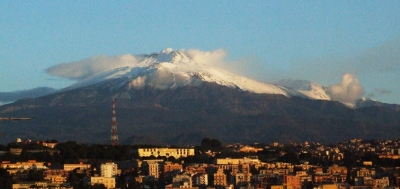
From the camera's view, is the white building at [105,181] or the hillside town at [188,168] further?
the hillside town at [188,168]

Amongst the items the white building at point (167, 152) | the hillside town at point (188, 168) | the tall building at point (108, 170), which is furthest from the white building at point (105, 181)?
the white building at point (167, 152)

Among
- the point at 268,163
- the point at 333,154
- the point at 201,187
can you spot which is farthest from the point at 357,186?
the point at 333,154

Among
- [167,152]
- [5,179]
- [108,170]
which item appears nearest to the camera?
[5,179]

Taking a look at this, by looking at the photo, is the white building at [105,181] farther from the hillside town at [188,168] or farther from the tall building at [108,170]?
the tall building at [108,170]

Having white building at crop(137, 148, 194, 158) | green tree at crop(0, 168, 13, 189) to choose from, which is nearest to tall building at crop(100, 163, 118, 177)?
green tree at crop(0, 168, 13, 189)

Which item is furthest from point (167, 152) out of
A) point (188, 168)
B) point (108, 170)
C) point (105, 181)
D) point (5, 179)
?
point (5, 179)

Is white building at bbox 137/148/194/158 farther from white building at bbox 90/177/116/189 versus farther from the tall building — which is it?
white building at bbox 90/177/116/189

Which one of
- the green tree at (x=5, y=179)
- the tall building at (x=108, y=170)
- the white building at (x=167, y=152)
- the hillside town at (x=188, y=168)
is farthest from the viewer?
the white building at (x=167, y=152)

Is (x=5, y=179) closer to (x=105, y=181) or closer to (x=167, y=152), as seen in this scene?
(x=105, y=181)

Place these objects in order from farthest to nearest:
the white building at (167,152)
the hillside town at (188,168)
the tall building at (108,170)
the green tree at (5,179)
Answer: the white building at (167,152), the tall building at (108,170), the hillside town at (188,168), the green tree at (5,179)
